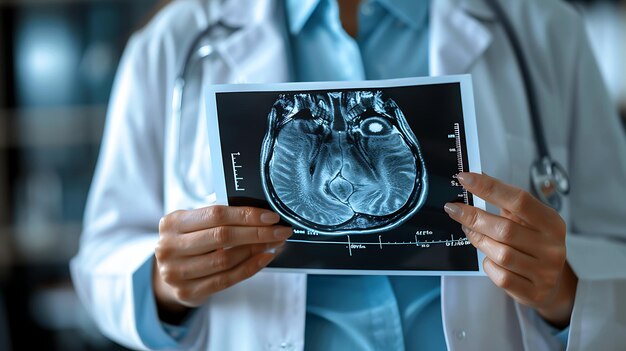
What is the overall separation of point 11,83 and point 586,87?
163 cm

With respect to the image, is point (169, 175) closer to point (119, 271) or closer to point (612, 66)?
point (119, 271)

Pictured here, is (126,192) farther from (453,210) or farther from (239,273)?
(453,210)

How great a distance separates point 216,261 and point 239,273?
27 millimetres

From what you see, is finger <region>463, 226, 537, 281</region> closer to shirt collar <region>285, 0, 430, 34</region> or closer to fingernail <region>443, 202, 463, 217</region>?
fingernail <region>443, 202, 463, 217</region>

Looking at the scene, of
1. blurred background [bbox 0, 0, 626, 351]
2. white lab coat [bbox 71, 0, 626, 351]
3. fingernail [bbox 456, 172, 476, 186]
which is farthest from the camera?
blurred background [bbox 0, 0, 626, 351]

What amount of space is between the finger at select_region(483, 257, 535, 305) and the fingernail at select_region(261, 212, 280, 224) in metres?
0.21

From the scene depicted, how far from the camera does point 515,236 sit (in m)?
0.68

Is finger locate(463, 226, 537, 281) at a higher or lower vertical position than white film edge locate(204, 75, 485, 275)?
lower

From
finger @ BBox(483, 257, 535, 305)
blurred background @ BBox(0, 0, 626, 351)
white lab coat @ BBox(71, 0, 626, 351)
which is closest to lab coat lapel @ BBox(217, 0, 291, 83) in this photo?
white lab coat @ BBox(71, 0, 626, 351)

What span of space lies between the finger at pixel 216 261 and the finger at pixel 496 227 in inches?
7.2

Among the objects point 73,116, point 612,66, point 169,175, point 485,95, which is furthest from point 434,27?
point 73,116

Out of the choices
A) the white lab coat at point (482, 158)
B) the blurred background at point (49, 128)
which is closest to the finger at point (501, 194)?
the white lab coat at point (482, 158)

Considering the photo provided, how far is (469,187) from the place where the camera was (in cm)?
67

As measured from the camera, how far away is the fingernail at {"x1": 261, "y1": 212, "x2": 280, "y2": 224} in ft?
2.33
